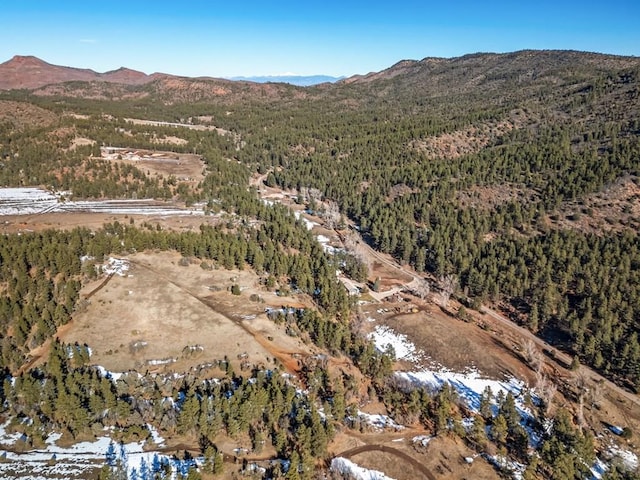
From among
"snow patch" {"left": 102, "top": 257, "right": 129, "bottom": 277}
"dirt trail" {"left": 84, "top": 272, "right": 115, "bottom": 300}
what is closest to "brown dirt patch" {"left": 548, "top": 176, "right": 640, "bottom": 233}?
"snow patch" {"left": 102, "top": 257, "right": 129, "bottom": 277}

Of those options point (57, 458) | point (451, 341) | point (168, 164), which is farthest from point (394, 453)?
point (168, 164)

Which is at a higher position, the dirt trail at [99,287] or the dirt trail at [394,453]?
the dirt trail at [99,287]

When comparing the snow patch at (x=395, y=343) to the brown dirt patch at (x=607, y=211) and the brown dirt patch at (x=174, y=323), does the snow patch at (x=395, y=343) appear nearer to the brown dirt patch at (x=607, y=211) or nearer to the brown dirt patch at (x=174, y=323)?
the brown dirt patch at (x=174, y=323)

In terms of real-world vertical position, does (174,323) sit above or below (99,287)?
below

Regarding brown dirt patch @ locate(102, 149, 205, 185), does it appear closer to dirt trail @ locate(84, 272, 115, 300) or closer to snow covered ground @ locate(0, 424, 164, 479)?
dirt trail @ locate(84, 272, 115, 300)

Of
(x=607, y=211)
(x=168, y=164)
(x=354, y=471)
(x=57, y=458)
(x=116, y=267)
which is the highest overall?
(x=168, y=164)

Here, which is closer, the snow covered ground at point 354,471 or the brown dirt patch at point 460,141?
the snow covered ground at point 354,471

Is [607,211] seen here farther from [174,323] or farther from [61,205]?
[61,205]

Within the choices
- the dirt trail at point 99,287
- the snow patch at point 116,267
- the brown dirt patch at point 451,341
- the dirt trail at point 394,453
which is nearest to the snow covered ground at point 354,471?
the dirt trail at point 394,453

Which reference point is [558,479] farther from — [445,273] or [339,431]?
[445,273]
